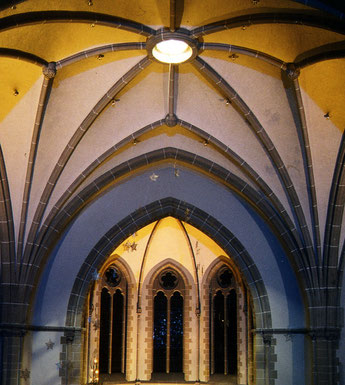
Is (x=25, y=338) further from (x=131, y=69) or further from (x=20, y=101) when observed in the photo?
(x=131, y=69)

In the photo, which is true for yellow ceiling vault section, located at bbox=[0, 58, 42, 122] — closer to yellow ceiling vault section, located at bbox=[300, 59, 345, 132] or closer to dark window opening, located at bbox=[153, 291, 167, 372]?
yellow ceiling vault section, located at bbox=[300, 59, 345, 132]

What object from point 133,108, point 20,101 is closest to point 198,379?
Result: point 133,108

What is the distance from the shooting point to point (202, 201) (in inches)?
619

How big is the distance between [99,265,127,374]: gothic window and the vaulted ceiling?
15.4 ft

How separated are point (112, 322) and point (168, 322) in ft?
5.34

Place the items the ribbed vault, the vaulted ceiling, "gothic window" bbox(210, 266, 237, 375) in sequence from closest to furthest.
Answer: the vaulted ceiling → the ribbed vault → "gothic window" bbox(210, 266, 237, 375)

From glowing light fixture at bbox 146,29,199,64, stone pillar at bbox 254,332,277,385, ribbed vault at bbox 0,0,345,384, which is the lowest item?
stone pillar at bbox 254,332,277,385

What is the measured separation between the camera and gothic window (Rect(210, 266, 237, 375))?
18.8 meters

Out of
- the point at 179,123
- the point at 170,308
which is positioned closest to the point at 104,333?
the point at 170,308

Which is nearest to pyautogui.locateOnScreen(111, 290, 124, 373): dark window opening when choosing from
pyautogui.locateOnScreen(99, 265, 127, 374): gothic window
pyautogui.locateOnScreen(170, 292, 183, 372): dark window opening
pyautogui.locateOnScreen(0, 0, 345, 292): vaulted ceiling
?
pyautogui.locateOnScreen(99, 265, 127, 374): gothic window

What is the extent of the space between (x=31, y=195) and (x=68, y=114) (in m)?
1.93

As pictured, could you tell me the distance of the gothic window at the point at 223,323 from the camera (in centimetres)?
1875

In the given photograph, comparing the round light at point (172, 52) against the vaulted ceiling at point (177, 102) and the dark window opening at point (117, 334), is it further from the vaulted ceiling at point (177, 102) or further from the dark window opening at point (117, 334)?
the dark window opening at point (117, 334)

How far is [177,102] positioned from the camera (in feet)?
44.9
